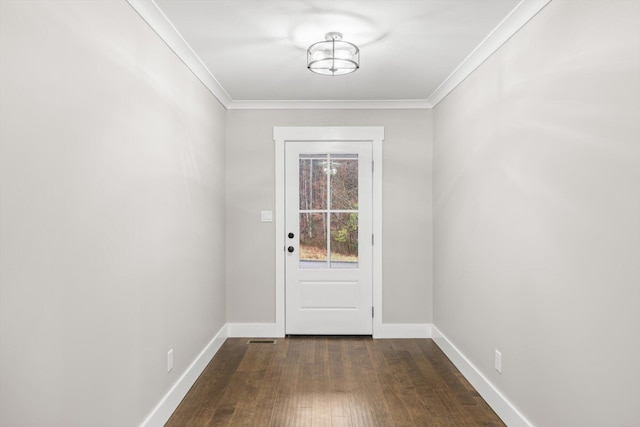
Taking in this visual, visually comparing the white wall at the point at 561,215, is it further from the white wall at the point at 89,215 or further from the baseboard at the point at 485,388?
the white wall at the point at 89,215

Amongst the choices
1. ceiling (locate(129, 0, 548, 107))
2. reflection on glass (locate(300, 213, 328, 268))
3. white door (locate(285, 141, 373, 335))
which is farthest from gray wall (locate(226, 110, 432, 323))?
ceiling (locate(129, 0, 548, 107))

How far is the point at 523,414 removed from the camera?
2332mm

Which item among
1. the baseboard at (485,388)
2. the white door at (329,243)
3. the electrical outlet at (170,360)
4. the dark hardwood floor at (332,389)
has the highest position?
the white door at (329,243)

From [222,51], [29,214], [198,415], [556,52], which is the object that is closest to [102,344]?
[29,214]

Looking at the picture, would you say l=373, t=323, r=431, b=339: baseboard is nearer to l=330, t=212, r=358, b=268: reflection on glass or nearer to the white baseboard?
the white baseboard

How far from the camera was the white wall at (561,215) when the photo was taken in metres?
1.57

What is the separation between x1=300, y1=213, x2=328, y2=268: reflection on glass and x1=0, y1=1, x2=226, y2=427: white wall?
155 centimetres

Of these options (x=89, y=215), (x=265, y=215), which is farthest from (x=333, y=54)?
(x=265, y=215)

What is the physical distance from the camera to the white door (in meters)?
4.28

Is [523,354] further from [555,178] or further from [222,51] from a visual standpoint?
[222,51]

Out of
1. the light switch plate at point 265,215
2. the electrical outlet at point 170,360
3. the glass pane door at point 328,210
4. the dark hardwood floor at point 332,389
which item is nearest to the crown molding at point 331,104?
the glass pane door at point 328,210

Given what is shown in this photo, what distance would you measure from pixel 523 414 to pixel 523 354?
33 centimetres

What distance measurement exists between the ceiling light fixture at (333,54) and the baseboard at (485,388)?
7.47 ft

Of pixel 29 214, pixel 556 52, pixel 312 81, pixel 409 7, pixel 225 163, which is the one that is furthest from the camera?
pixel 225 163
